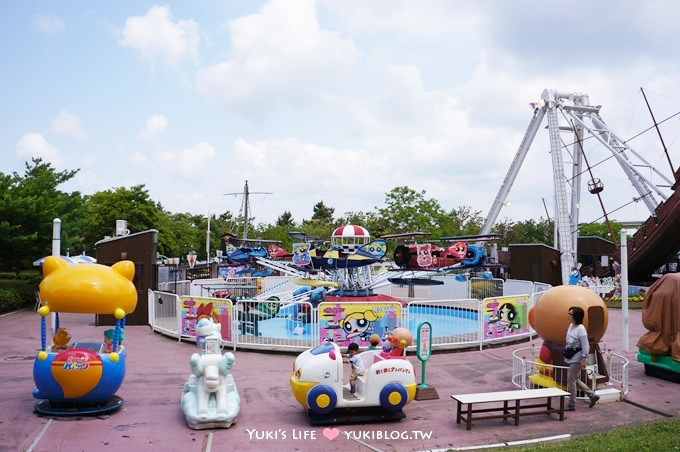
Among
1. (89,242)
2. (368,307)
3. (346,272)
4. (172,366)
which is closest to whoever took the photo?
(172,366)

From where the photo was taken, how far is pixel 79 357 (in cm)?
887

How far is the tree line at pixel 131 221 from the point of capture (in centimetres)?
2433

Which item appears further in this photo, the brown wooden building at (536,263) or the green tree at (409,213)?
the green tree at (409,213)

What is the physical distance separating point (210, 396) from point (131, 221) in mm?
44371

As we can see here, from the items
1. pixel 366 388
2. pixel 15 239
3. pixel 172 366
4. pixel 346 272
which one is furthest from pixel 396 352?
pixel 15 239

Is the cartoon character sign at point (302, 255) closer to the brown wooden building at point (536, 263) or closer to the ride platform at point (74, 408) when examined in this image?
the ride platform at point (74, 408)

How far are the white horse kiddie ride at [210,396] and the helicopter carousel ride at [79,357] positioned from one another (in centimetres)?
138

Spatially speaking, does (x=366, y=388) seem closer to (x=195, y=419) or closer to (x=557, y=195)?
(x=195, y=419)

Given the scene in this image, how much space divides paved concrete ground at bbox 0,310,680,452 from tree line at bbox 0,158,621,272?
9593 mm

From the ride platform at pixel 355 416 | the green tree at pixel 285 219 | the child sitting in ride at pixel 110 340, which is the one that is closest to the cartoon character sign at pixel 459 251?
the ride platform at pixel 355 416

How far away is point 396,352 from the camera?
356 inches

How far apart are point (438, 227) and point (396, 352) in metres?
43.2

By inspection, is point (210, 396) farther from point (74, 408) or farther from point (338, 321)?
point (338, 321)

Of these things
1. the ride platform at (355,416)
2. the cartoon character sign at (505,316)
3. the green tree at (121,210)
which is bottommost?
the ride platform at (355,416)
